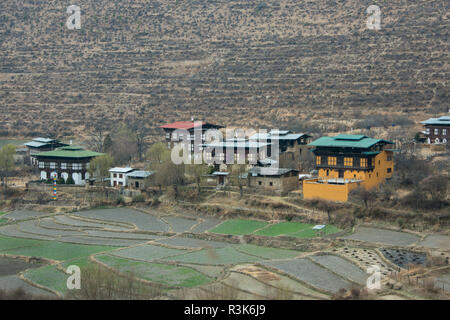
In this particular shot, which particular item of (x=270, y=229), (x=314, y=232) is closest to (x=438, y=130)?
(x=314, y=232)

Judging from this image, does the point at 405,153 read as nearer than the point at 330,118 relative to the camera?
Yes

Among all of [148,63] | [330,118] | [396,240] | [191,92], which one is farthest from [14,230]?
[148,63]

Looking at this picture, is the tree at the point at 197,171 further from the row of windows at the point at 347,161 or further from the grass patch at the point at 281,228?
the grass patch at the point at 281,228

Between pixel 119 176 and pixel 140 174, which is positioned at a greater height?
pixel 140 174

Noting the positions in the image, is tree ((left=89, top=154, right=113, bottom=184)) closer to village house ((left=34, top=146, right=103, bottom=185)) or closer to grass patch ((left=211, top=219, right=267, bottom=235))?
village house ((left=34, top=146, right=103, bottom=185))

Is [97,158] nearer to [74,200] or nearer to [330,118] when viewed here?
[74,200]

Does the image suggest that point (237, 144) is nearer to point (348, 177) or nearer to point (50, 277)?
point (348, 177)
